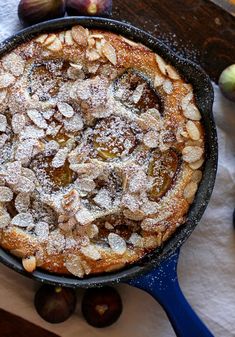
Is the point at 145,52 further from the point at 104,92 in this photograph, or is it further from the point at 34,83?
the point at 34,83

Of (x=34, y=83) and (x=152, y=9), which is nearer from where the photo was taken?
(x=34, y=83)

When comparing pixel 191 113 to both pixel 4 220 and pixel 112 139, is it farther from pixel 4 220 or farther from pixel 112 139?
pixel 4 220

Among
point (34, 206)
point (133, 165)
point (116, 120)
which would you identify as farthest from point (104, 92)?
point (34, 206)

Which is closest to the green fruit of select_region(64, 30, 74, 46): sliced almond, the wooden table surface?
the wooden table surface

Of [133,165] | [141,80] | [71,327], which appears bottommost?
[71,327]

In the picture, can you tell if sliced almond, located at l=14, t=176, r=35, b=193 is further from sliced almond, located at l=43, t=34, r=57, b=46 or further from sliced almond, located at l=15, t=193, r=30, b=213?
sliced almond, located at l=43, t=34, r=57, b=46

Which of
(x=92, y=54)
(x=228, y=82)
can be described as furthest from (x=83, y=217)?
(x=228, y=82)
